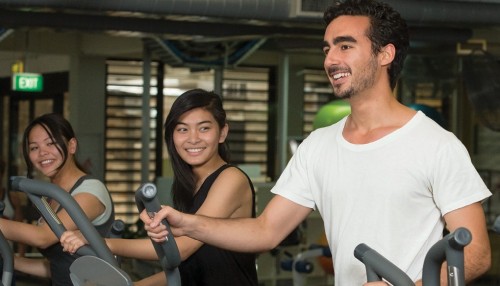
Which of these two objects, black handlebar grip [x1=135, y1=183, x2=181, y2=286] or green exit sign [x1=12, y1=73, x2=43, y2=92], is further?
green exit sign [x1=12, y1=73, x2=43, y2=92]

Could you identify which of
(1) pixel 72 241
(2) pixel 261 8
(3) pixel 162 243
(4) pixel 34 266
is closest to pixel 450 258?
(3) pixel 162 243

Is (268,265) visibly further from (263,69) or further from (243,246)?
(243,246)

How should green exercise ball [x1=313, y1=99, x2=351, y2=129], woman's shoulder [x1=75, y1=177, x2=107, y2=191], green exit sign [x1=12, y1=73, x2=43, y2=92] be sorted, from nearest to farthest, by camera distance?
woman's shoulder [x1=75, y1=177, x2=107, y2=191] < green exercise ball [x1=313, y1=99, x2=351, y2=129] < green exit sign [x1=12, y1=73, x2=43, y2=92]

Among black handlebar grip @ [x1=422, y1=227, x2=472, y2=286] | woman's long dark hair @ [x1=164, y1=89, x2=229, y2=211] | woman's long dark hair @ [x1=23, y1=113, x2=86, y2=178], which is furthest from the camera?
woman's long dark hair @ [x1=23, y1=113, x2=86, y2=178]

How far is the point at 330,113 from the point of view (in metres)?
8.83

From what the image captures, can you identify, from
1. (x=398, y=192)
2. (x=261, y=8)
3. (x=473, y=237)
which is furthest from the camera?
(x=261, y=8)

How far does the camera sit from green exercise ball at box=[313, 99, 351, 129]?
873 centimetres

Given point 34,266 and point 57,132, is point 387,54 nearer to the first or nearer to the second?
point 57,132

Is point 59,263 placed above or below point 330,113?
below

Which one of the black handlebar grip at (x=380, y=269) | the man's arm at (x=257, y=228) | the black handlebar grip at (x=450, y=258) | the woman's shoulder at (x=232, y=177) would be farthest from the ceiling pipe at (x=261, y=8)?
the black handlebar grip at (x=450, y=258)

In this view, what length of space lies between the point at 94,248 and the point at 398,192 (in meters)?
0.75

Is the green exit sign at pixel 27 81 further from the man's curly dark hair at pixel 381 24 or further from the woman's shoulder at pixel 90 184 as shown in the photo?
the man's curly dark hair at pixel 381 24

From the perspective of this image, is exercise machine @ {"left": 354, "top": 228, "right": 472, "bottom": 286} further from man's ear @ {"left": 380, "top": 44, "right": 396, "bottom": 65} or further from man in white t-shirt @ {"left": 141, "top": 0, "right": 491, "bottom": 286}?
man's ear @ {"left": 380, "top": 44, "right": 396, "bottom": 65}

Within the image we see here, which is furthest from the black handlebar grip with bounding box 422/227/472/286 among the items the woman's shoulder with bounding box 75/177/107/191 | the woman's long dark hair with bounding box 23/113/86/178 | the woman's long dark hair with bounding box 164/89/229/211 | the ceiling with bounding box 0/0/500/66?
the ceiling with bounding box 0/0/500/66
